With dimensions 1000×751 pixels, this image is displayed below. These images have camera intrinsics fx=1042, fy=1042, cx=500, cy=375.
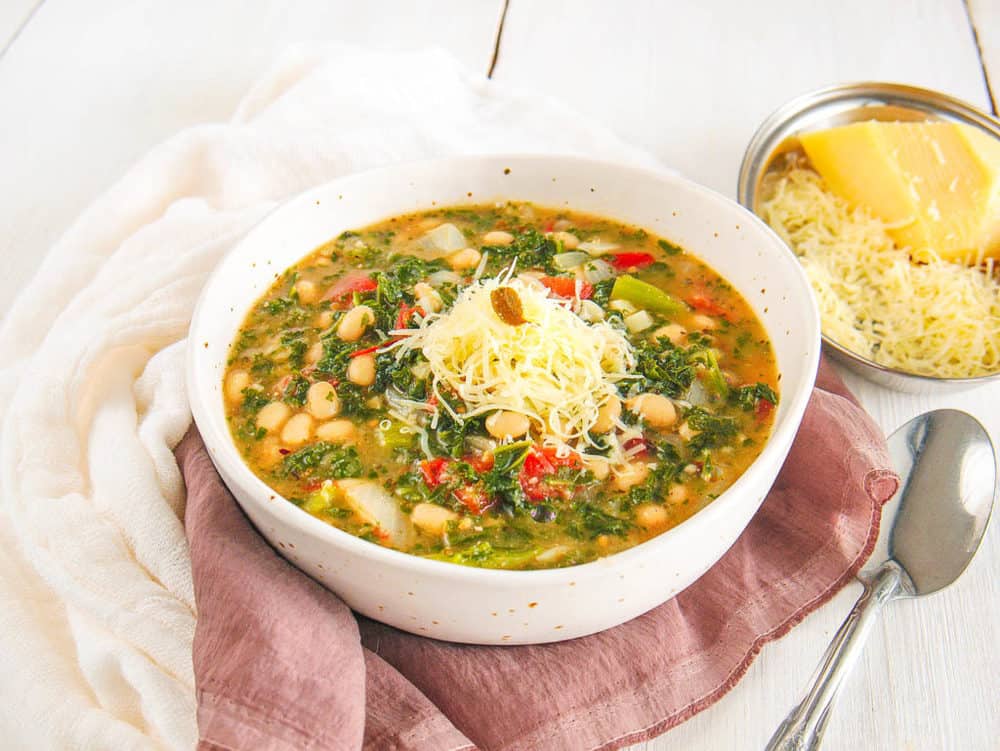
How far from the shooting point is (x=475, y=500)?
3.05m

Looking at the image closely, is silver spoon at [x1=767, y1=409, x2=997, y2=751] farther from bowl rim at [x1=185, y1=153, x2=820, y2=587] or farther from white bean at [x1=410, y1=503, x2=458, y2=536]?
white bean at [x1=410, y1=503, x2=458, y2=536]

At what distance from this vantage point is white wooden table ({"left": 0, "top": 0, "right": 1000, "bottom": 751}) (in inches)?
215

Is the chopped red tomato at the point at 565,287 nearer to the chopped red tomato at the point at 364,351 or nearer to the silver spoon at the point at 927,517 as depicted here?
the chopped red tomato at the point at 364,351

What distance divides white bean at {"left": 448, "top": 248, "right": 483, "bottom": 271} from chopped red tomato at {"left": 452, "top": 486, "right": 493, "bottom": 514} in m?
1.15

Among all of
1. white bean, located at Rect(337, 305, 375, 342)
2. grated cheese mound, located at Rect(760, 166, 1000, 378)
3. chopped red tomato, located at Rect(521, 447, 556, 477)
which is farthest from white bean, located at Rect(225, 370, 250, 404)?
grated cheese mound, located at Rect(760, 166, 1000, 378)

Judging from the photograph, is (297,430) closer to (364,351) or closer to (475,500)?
(364,351)

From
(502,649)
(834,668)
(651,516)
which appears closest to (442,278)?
(651,516)

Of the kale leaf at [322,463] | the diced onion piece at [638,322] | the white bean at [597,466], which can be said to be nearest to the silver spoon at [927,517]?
the white bean at [597,466]

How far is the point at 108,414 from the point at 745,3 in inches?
197

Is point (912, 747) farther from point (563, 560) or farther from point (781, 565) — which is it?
point (563, 560)

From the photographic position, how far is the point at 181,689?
305 centimetres

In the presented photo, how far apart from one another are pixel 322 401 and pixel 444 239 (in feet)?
3.28

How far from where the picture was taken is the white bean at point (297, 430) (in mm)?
3293

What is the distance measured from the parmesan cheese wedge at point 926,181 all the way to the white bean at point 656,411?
2030mm
